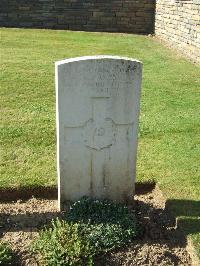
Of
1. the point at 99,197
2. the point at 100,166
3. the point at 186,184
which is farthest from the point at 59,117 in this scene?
the point at 186,184

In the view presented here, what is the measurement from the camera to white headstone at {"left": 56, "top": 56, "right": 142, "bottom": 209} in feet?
13.4

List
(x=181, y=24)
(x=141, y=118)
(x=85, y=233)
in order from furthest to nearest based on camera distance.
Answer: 1. (x=181, y=24)
2. (x=141, y=118)
3. (x=85, y=233)

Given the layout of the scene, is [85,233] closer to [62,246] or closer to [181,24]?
[62,246]

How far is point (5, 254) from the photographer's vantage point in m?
3.91

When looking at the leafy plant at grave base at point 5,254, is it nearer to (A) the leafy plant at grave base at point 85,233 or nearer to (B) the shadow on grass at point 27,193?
(A) the leafy plant at grave base at point 85,233

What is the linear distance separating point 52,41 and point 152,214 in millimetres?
9278

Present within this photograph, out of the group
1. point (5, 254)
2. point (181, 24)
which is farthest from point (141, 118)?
point (181, 24)

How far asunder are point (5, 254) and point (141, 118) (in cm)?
398

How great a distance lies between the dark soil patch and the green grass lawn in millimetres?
180

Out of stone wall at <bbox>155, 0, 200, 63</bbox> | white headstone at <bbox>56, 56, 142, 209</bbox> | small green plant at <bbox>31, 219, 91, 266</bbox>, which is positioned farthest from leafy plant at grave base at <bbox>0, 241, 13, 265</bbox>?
stone wall at <bbox>155, 0, 200, 63</bbox>

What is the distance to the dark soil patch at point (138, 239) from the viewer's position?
13.2 ft

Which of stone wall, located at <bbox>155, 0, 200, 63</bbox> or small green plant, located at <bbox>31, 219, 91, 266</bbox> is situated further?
stone wall, located at <bbox>155, 0, 200, 63</bbox>

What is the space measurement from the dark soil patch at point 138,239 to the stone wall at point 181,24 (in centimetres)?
718

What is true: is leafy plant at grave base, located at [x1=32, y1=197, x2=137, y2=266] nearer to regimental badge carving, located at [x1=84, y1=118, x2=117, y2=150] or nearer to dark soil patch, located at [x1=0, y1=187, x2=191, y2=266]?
dark soil patch, located at [x1=0, y1=187, x2=191, y2=266]
